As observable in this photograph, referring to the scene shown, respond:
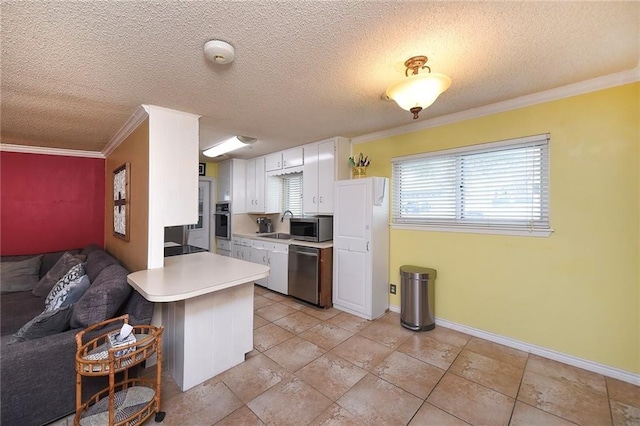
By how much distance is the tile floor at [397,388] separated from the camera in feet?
5.72

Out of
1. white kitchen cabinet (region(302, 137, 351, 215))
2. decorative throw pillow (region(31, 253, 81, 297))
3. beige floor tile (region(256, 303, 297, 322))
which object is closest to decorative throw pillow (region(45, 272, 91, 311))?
decorative throw pillow (region(31, 253, 81, 297))

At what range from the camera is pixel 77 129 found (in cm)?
318

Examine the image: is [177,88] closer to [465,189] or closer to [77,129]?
[77,129]

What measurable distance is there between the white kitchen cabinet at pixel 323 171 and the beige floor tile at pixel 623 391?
305cm

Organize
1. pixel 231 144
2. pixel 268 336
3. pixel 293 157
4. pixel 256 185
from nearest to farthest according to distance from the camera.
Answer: pixel 268 336
pixel 231 144
pixel 293 157
pixel 256 185

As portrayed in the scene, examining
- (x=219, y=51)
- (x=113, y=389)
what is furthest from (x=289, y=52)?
(x=113, y=389)

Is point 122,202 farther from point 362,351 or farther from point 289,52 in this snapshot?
point 362,351

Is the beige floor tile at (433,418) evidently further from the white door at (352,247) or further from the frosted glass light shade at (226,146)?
the frosted glass light shade at (226,146)

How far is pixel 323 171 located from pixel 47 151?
4.24m

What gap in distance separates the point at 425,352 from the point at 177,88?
3.21m

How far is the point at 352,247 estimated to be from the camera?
3422mm

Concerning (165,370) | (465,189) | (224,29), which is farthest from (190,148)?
(465,189)

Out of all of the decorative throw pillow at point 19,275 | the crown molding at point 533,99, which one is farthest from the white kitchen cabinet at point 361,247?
the decorative throw pillow at point 19,275

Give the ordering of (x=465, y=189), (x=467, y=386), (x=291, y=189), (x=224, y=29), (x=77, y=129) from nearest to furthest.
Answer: (x=224, y=29) < (x=467, y=386) < (x=465, y=189) < (x=77, y=129) < (x=291, y=189)
